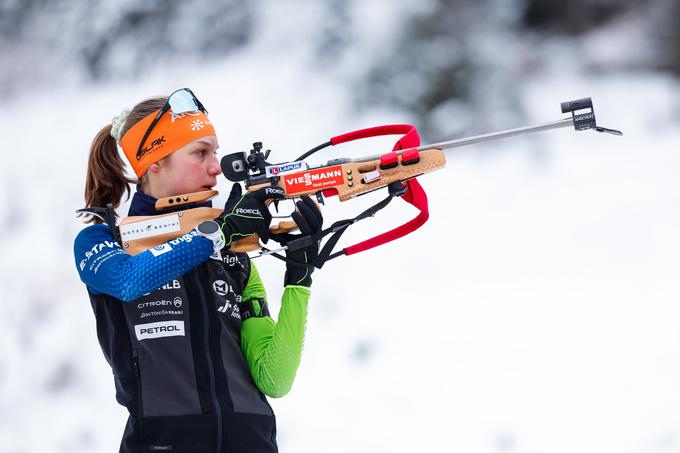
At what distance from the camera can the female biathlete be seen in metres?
2.24

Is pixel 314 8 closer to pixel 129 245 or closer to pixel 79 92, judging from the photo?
pixel 79 92

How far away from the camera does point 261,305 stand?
2.52 m

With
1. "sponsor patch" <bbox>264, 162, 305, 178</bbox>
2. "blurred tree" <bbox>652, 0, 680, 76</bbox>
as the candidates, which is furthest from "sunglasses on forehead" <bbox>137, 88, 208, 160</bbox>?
"blurred tree" <bbox>652, 0, 680, 76</bbox>

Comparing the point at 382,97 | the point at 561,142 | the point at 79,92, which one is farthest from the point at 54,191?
the point at 561,142

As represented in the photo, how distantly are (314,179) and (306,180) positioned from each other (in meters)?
0.02

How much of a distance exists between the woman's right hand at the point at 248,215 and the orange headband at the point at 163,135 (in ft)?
0.72

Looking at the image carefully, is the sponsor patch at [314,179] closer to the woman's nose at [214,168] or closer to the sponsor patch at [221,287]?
the woman's nose at [214,168]

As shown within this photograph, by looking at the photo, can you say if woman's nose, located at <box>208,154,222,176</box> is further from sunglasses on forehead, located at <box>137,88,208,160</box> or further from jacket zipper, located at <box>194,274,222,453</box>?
jacket zipper, located at <box>194,274,222,453</box>

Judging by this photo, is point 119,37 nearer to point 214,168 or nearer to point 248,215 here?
point 214,168

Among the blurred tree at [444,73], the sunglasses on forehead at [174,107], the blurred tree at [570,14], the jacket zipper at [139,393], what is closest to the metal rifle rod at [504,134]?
the sunglasses on forehead at [174,107]

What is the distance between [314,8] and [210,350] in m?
4.81

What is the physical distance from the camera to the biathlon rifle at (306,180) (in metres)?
2.38

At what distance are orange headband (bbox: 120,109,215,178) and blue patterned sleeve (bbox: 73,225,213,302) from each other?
313 millimetres

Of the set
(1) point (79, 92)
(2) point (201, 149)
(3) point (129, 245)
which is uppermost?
(1) point (79, 92)
